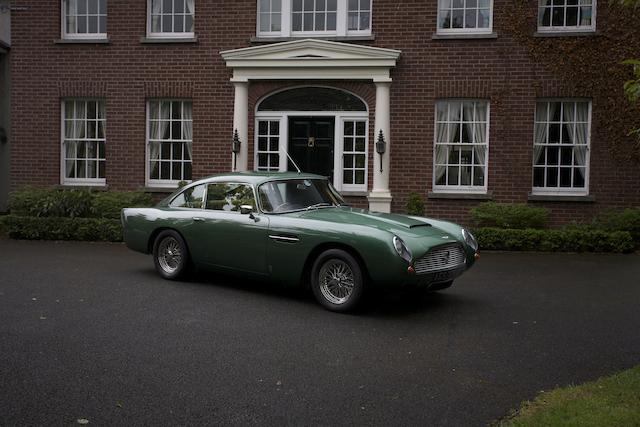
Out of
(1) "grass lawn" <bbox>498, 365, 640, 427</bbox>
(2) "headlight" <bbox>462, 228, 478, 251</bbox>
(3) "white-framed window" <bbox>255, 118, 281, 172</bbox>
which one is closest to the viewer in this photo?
(1) "grass lawn" <bbox>498, 365, 640, 427</bbox>

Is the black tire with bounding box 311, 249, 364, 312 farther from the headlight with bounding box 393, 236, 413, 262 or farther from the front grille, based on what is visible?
the front grille

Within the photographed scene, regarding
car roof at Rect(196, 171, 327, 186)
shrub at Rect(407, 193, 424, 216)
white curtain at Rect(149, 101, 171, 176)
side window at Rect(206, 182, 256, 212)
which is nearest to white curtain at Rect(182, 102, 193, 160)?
white curtain at Rect(149, 101, 171, 176)

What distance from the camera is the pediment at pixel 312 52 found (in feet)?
47.5

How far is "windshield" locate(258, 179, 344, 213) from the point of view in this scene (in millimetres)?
8289

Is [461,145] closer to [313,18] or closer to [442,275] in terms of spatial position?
[313,18]

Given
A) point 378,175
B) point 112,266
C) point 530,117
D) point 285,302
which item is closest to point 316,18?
point 378,175

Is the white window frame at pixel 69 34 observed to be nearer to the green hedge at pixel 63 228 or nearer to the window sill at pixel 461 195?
the green hedge at pixel 63 228

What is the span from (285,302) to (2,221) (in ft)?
29.4

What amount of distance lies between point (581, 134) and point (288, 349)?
10690 millimetres

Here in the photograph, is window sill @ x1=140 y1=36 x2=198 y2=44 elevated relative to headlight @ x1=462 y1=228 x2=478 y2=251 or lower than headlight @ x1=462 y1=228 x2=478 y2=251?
elevated

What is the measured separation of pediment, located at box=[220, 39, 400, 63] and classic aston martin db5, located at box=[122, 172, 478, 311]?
624 centimetres

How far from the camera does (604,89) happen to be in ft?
46.3

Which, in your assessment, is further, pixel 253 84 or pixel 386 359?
pixel 253 84

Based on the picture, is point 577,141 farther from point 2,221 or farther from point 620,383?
point 2,221
